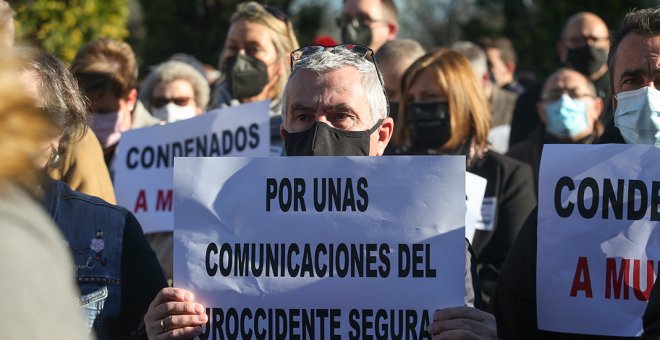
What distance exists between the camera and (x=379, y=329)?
293 cm

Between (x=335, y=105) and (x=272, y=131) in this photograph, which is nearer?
(x=335, y=105)

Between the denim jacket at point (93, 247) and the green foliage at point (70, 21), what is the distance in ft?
27.2

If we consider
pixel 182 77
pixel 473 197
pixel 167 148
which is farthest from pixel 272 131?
pixel 182 77

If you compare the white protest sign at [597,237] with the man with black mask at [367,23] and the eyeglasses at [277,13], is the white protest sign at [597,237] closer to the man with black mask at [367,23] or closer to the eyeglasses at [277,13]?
the eyeglasses at [277,13]

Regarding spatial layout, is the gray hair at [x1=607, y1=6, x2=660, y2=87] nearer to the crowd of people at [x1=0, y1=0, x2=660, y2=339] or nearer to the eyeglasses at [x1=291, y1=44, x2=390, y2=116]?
the crowd of people at [x1=0, y1=0, x2=660, y2=339]

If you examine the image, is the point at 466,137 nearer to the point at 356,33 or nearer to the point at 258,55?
the point at 258,55

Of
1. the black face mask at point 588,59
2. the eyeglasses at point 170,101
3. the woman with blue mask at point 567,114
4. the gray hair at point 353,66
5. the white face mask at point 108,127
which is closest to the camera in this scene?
the gray hair at point 353,66

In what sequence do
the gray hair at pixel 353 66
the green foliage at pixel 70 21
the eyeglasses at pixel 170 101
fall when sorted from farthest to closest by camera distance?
the green foliage at pixel 70 21 → the eyeglasses at pixel 170 101 → the gray hair at pixel 353 66

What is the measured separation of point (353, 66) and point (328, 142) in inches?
12.1

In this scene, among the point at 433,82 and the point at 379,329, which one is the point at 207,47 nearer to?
the point at 433,82

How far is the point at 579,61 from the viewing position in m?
8.81

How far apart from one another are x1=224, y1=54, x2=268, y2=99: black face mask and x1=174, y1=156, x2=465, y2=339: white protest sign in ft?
8.92

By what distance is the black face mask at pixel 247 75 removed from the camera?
5.73 meters

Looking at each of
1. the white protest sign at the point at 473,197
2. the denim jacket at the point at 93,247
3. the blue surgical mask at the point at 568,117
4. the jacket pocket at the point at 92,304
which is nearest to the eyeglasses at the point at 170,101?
the blue surgical mask at the point at 568,117
